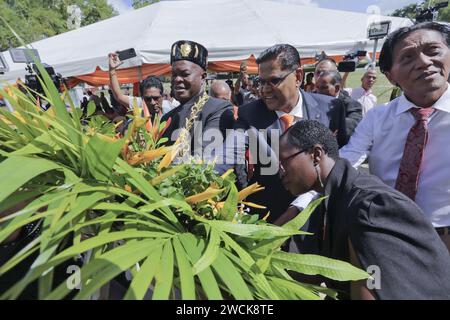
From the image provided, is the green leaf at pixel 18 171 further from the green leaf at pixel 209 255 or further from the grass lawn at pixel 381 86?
the grass lawn at pixel 381 86

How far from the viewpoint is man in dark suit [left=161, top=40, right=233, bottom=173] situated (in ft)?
6.84

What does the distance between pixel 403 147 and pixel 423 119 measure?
0.63 ft

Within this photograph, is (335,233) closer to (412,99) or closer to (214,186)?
(214,186)

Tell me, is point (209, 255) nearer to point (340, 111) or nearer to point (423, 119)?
point (423, 119)

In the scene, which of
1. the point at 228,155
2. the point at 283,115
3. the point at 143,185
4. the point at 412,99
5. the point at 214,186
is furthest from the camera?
the point at 283,115

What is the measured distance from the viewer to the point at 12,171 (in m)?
0.76

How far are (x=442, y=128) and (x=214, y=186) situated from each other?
1395 mm

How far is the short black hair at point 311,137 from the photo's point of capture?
159 cm

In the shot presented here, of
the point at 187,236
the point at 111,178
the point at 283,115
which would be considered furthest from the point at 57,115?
the point at 283,115

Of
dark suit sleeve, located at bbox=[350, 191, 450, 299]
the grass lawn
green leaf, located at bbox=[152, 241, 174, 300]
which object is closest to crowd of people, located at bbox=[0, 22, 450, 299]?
dark suit sleeve, located at bbox=[350, 191, 450, 299]

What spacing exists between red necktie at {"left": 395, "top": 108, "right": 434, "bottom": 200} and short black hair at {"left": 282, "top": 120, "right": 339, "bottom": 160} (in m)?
0.50

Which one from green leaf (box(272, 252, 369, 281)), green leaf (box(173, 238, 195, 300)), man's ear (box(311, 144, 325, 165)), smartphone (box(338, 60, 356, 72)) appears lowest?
smartphone (box(338, 60, 356, 72))

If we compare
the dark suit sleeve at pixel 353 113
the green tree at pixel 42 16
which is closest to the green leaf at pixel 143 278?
the dark suit sleeve at pixel 353 113

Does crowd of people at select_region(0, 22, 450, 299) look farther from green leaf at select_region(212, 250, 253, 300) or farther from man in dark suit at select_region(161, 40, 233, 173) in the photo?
green leaf at select_region(212, 250, 253, 300)
